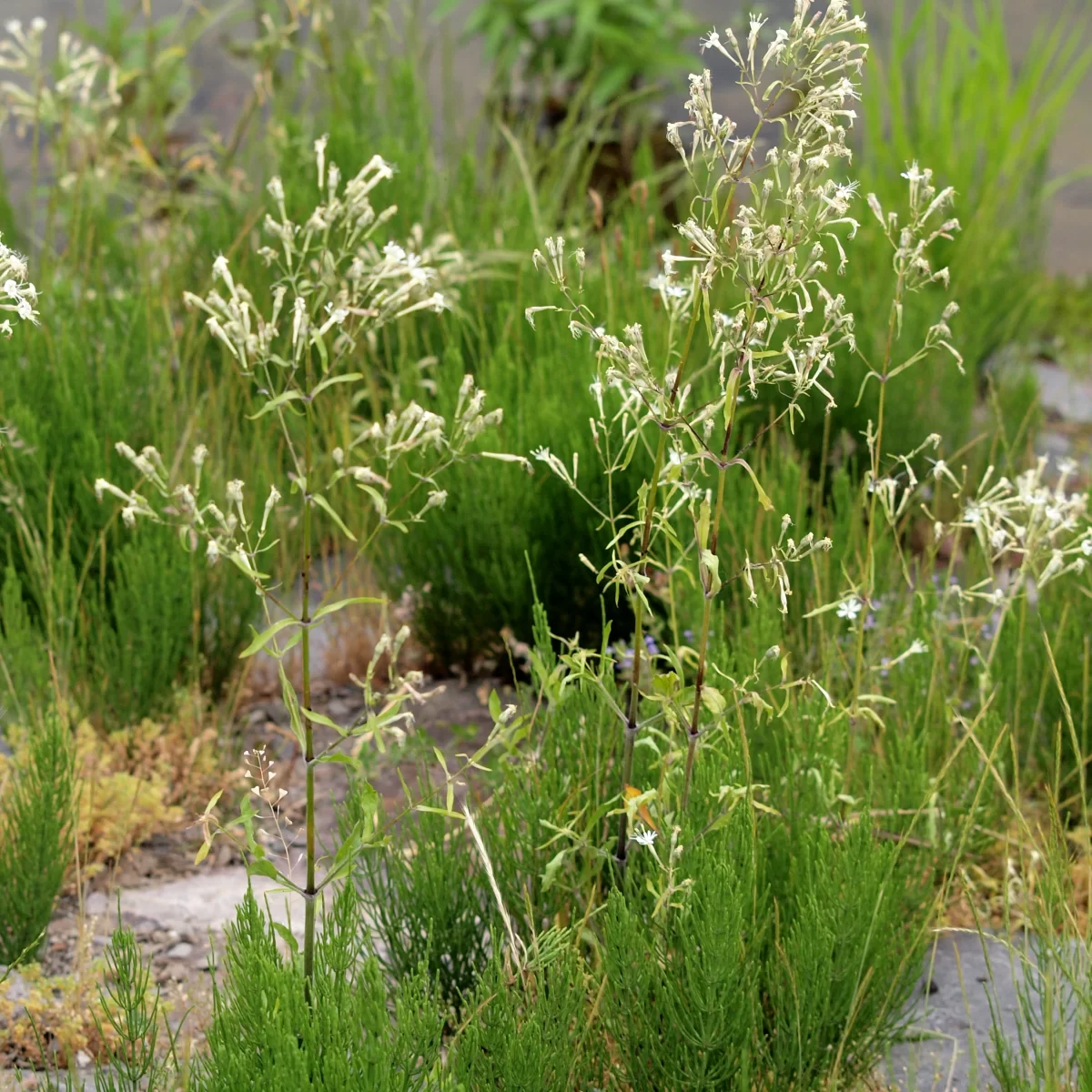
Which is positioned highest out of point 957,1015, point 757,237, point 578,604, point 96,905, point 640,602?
point 757,237

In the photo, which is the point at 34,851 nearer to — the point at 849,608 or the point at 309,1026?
the point at 309,1026

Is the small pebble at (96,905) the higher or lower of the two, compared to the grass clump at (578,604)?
lower

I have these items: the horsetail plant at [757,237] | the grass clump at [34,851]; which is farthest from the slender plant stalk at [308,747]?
the grass clump at [34,851]

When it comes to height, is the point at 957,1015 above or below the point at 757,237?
below

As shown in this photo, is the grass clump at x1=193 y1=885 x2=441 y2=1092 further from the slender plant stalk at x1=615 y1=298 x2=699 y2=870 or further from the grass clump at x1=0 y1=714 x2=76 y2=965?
the grass clump at x1=0 y1=714 x2=76 y2=965

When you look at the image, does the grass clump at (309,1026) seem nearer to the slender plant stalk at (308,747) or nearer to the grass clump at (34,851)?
the slender plant stalk at (308,747)

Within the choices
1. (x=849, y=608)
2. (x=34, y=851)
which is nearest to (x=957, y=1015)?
(x=849, y=608)

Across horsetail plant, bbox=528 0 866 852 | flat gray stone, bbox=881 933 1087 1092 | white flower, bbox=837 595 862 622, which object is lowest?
flat gray stone, bbox=881 933 1087 1092

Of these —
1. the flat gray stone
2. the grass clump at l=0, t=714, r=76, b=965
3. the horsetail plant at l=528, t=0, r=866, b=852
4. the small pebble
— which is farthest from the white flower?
the small pebble

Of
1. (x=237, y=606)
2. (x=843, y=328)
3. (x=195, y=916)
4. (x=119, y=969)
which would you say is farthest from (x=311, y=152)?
→ (x=119, y=969)

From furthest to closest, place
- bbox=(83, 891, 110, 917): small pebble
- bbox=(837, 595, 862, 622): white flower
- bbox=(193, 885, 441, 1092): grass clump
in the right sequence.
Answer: bbox=(83, 891, 110, 917): small pebble < bbox=(837, 595, 862, 622): white flower < bbox=(193, 885, 441, 1092): grass clump

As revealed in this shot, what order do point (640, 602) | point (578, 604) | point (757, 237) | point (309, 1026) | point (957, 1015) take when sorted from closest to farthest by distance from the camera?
point (309, 1026), point (757, 237), point (640, 602), point (957, 1015), point (578, 604)

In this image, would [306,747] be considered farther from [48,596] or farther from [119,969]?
[48,596]

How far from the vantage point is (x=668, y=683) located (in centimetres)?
197
